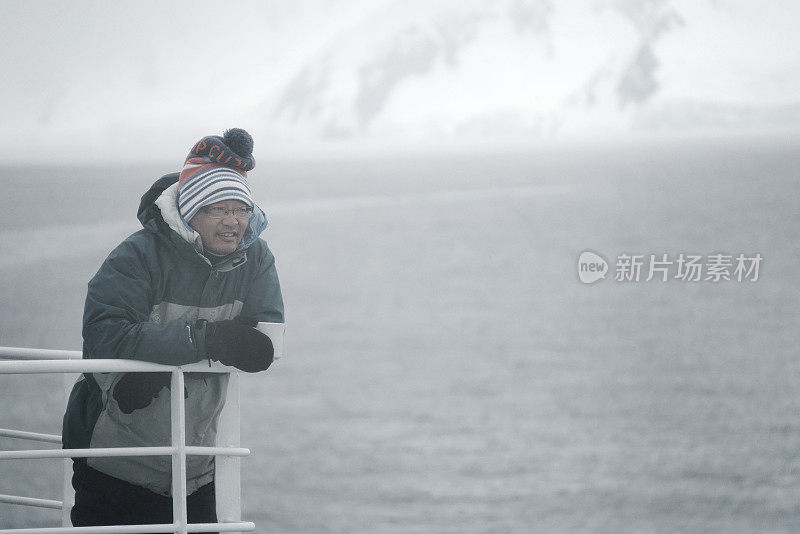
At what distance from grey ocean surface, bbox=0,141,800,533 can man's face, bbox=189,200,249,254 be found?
681 cm

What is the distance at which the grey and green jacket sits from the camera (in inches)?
42.7

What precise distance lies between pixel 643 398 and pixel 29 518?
830 centimetres

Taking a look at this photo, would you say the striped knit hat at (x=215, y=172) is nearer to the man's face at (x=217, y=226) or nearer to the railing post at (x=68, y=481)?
the man's face at (x=217, y=226)

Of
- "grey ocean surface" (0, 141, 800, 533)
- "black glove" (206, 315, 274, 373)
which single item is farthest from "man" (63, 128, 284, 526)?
"grey ocean surface" (0, 141, 800, 533)

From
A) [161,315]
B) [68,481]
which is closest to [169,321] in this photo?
[161,315]

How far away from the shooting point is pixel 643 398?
13.5 metres

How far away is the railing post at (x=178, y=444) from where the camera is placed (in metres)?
1.07

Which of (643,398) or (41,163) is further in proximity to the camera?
(41,163)

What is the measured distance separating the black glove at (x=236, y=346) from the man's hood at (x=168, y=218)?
0.10 metres

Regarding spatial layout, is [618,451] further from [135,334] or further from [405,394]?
[135,334]

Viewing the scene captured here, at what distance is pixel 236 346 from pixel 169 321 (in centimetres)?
11

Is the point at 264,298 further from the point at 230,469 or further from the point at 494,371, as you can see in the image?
the point at 494,371

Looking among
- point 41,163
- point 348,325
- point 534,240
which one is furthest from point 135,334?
point 41,163

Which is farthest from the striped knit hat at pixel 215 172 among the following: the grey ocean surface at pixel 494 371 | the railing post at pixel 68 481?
the grey ocean surface at pixel 494 371
